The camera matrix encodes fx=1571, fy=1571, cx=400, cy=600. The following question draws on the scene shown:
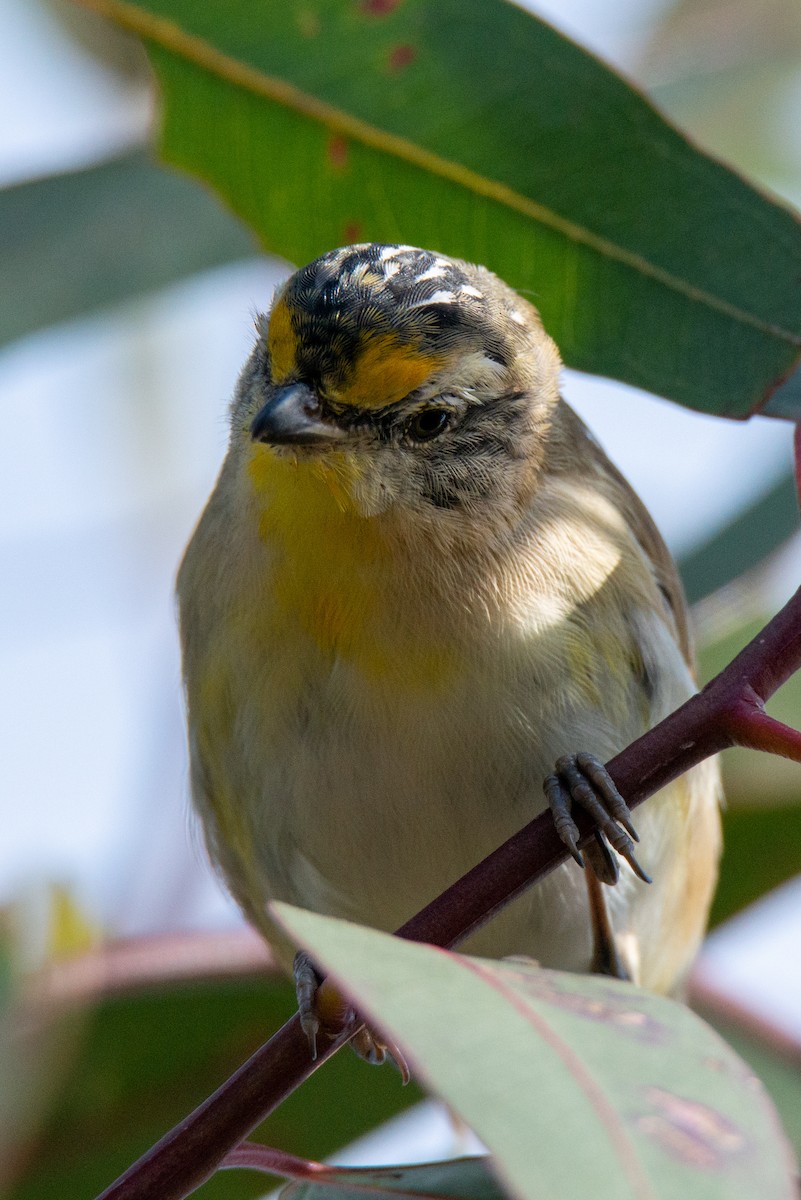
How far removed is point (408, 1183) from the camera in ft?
7.39

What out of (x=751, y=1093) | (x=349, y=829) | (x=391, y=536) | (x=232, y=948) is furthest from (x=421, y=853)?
(x=751, y=1093)

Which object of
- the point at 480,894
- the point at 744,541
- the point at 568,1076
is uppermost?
the point at 568,1076

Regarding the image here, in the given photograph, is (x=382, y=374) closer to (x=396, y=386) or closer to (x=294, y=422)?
(x=396, y=386)

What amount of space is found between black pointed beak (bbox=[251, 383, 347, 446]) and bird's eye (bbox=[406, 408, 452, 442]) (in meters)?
0.16

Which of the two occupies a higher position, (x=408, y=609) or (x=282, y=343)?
(x=282, y=343)

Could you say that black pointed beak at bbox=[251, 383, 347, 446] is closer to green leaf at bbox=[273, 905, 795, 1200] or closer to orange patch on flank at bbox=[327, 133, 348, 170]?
orange patch on flank at bbox=[327, 133, 348, 170]

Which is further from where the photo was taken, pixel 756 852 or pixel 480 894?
pixel 756 852

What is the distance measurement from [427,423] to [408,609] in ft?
1.09

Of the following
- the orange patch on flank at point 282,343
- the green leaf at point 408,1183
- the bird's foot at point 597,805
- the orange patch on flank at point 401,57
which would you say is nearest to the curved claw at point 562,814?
the bird's foot at point 597,805

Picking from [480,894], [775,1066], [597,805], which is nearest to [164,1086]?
[775,1066]

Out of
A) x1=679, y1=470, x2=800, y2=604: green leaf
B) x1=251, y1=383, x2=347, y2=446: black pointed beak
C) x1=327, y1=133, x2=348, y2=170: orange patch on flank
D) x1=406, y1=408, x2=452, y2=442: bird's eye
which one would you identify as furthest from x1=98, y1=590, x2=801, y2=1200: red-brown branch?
x1=679, y1=470, x2=800, y2=604: green leaf

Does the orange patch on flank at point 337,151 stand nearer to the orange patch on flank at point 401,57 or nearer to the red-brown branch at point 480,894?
the orange patch on flank at point 401,57

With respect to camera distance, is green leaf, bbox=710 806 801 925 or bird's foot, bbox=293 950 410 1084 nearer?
bird's foot, bbox=293 950 410 1084

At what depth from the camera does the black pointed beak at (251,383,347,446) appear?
2514 millimetres
